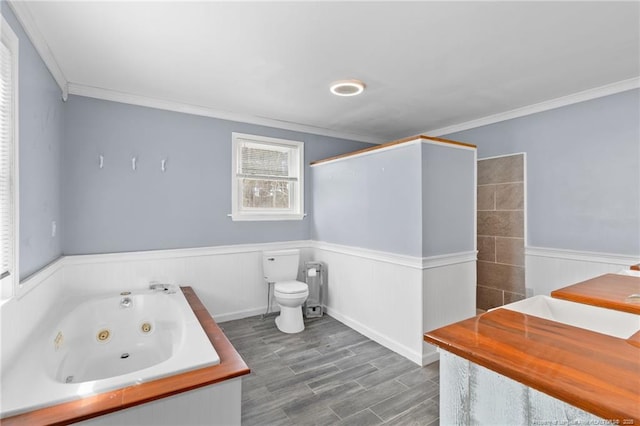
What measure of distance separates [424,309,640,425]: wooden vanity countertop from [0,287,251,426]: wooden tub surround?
1058 mm

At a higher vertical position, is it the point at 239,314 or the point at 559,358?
the point at 559,358

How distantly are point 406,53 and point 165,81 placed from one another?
6.46 feet

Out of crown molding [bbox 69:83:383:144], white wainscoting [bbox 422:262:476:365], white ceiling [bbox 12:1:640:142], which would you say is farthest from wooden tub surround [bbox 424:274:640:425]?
crown molding [bbox 69:83:383:144]

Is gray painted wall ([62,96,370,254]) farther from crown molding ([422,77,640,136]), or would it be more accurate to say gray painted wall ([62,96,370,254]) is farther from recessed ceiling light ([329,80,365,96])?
crown molding ([422,77,640,136])

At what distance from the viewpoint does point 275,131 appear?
3.90m

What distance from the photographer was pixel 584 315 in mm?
1476

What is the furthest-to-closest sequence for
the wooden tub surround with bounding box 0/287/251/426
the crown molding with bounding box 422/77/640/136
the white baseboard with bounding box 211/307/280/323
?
1. the white baseboard with bounding box 211/307/280/323
2. the crown molding with bounding box 422/77/640/136
3. the wooden tub surround with bounding box 0/287/251/426

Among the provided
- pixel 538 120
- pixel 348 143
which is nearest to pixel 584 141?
pixel 538 120

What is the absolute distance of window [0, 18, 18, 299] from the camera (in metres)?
1.54

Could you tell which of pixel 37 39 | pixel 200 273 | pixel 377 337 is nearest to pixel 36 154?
pixel 37 39

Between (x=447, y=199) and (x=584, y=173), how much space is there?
132 centimetres

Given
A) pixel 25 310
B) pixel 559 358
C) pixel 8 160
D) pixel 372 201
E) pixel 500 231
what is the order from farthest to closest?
pixel 500 231, pixel 372 201, pixel 25 310, pixel 8 160, pixel 559 358

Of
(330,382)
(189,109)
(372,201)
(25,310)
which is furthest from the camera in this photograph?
(189,109)

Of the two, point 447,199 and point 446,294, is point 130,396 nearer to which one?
point 446,294
